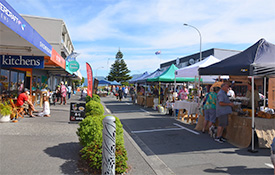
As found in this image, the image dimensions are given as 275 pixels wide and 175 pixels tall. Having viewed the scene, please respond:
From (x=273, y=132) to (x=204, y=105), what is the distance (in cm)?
227

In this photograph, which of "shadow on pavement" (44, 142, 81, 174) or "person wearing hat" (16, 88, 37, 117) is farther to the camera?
"person wearing hat" (16, 88, 37, 117)

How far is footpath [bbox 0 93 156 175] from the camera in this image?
429 centimetres

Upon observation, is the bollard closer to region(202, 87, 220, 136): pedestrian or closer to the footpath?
the footpath

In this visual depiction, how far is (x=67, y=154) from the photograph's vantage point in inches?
205

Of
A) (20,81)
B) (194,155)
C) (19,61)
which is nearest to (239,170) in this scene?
(194,155)

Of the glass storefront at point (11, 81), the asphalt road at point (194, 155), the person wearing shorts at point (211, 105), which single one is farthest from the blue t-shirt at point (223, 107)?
the glass storefront at point (11, 81)

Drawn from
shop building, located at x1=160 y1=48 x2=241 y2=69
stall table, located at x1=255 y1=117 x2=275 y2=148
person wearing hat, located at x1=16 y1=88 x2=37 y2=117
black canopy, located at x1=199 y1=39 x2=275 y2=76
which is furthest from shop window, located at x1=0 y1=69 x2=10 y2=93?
shop building, located at x1=160 y1=48 x2=241 y2=69

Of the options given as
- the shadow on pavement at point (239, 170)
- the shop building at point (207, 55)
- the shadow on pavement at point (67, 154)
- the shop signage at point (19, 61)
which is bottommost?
the shadow on pavement at point (239, 170)

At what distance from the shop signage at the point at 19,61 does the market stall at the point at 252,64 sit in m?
7.63

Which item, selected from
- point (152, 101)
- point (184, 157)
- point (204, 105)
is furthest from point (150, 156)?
point (152, 101)

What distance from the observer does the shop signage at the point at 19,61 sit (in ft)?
34.0

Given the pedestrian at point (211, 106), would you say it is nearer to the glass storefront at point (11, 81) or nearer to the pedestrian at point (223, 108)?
the pedestrian at point (223, 108)

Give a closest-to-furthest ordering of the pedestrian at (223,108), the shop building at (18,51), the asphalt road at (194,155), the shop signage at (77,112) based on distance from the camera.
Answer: the asphalt road at (194,155), the shop building at (18,51), the pedestrian at (223,108), the shop signage at (77,112)

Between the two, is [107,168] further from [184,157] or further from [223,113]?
[223,113]
